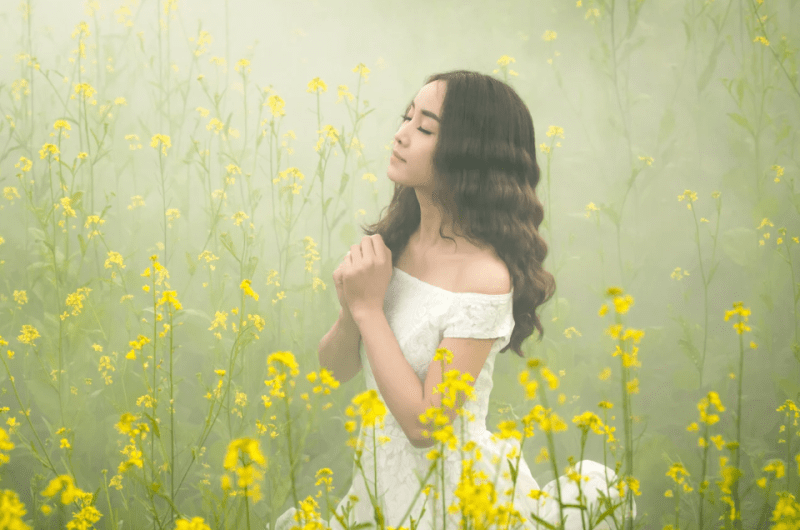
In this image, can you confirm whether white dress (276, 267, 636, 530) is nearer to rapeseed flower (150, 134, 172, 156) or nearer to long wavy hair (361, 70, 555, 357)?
long wavy hair (361, 70, 555, 357)

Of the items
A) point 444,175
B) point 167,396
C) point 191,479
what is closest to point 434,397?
point 444,175

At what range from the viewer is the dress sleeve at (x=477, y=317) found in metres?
0.97

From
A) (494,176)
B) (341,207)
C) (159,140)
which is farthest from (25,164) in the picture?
(494,176)

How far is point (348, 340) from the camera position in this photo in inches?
45.2

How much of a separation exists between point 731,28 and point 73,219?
2.45 meters

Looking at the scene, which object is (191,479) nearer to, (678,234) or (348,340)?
(348,340)

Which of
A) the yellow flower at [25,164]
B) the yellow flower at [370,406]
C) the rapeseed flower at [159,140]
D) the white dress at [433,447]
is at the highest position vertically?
the rapeseed flower at [159,140]

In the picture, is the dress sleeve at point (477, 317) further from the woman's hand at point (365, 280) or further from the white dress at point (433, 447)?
the woman's hand at point (365, 280)

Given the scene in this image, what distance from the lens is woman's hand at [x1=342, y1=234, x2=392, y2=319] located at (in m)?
0.98

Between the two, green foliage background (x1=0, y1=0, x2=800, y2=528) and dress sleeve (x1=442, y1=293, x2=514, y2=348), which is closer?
dress sleeve (x1=442, y1=293, x2=514, y2=348)

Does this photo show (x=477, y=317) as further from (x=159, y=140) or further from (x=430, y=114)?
(x=159, y=140)

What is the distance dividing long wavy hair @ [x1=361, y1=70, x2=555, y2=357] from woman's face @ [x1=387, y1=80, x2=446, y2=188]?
1 cm

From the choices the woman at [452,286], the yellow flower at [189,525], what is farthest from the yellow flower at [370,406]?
the woman at [452,286]

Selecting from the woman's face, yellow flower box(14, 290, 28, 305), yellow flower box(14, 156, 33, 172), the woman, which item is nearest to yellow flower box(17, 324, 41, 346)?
yellow flower box(14, 290, 28, 305)
